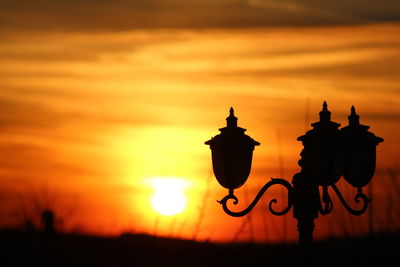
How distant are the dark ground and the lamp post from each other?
2474 mm

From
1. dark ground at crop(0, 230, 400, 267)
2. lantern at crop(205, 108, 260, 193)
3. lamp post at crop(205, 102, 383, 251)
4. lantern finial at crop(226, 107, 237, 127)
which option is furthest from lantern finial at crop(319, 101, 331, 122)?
dark ground at crop(0, 230, 400, 267)

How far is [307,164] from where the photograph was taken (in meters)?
9.82

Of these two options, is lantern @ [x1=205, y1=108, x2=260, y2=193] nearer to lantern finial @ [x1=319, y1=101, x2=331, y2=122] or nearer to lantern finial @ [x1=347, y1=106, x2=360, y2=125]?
lantern finial @ [x1=319, y1=101, x2=331, y2=122]

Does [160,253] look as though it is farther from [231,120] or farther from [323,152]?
[323,152]

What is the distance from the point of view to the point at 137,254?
12.9 m

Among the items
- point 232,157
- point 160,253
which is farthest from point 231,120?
point 160,253

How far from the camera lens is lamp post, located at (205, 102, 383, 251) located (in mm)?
9773

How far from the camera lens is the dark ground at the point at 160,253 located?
40.9 feet

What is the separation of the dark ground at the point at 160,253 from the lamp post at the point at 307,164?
247 centimetres

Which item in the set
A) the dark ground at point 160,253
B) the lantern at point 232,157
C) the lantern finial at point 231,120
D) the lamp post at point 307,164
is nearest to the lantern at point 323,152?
the lamp post at point 307,164

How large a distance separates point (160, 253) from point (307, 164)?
149 inches

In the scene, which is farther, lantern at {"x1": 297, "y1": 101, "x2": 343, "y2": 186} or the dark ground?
the dark ground

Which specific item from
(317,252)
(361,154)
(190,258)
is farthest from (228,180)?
(317,252)

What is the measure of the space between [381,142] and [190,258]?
139 inches
